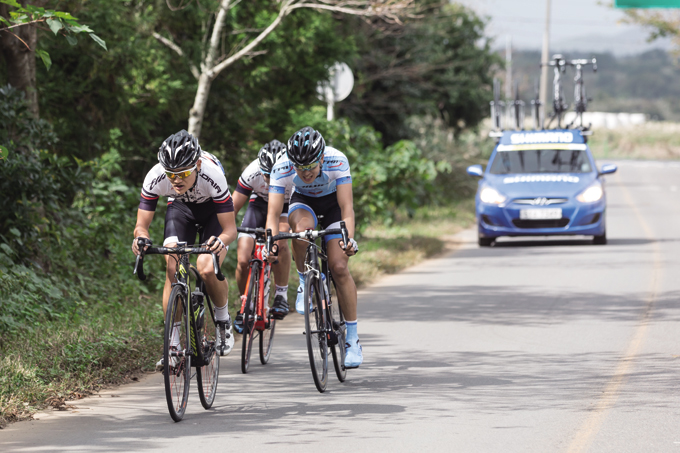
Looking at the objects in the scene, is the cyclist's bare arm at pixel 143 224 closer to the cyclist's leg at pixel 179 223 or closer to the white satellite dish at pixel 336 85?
the cyclist's leg at pixel 179 223

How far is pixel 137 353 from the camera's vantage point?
8180mm

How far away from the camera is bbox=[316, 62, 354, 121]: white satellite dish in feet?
59.8

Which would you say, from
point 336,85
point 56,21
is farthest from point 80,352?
point 336,85

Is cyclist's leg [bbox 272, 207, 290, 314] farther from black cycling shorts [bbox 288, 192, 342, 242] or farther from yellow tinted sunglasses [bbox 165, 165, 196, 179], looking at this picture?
yellow tinted sunglasses [bbox 165, 165, 196, 179]

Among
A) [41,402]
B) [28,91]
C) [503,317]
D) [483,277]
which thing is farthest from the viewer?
[483,277]

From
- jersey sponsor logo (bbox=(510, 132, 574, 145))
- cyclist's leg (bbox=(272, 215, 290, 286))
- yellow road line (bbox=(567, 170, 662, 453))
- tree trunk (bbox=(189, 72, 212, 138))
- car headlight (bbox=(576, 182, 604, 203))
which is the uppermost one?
tree trunk (bbox=(189, 72, 212, 138))

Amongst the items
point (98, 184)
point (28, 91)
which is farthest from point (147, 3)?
point (28, 91)

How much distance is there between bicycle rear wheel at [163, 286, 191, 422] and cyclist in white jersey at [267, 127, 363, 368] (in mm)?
1262

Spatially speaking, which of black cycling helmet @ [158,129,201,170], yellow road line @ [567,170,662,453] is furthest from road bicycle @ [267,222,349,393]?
yellow road line @ [567,170,662,453]

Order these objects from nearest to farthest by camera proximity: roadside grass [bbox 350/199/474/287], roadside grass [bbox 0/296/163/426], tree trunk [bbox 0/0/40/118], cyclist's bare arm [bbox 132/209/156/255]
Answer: cyclist's bare arm [bbox 132/209/156/255] → roadside grass [bbox 0/296/163/426] → tree trunk [bbox 0/0/40/118] → roadside grass [bbox 350/199/474/287]

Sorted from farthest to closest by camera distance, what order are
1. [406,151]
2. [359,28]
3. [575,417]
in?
[359,28], [406,151], [575,417]

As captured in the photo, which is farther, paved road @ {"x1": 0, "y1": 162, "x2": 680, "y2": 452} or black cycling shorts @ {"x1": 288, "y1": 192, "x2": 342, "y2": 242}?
black cycling shorts @ {"x1": 288, "y1": 192, "x2": 342, "y2": 242}

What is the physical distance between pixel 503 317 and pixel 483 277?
3299 millimetres

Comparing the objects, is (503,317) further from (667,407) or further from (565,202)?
(565,202)
